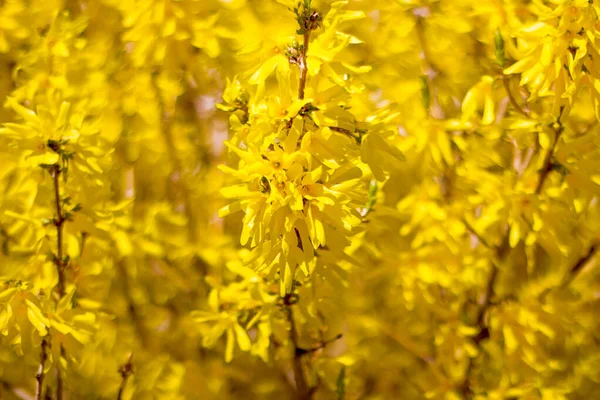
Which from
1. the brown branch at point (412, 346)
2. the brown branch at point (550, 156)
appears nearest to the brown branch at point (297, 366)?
the brown branch at point (412, 346)

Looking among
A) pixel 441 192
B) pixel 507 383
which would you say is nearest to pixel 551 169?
pixel 441 192

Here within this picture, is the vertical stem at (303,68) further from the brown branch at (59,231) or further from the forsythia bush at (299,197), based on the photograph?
the brown branch at (59,231)

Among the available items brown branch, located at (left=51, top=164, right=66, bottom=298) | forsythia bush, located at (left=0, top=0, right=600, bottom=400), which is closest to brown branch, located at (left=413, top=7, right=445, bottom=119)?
forsythia bush, located at (left=0, top=0, right=600, bottom=400)

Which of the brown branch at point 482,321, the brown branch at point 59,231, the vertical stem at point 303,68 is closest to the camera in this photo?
the vertical stem at point 303,68

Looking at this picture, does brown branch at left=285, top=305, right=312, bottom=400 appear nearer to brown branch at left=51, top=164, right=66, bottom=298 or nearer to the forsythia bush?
the forsythia bush

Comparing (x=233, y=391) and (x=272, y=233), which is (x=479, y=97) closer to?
(x=272, y=233)

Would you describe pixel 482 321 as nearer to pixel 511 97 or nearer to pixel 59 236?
pixel 511 97

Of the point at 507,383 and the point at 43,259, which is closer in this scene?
the point at 43,259
